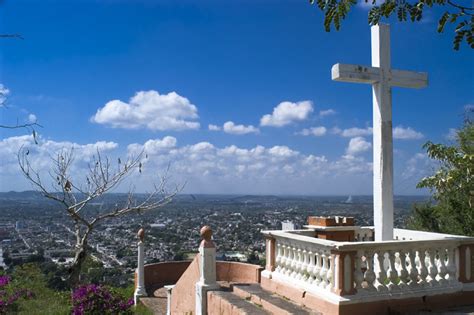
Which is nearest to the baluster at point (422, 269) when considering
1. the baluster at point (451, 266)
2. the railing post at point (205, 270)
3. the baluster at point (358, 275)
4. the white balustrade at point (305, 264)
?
the baluster at point (451, 266)

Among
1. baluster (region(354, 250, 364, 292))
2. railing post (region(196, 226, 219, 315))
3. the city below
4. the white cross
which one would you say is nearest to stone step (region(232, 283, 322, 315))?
railing post (region(196, 226, 219, 315))

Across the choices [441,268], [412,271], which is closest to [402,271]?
[412,271]

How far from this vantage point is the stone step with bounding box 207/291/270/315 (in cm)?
609

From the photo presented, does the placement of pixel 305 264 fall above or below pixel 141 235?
above

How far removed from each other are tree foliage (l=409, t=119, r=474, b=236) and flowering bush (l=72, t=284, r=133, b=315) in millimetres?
6953

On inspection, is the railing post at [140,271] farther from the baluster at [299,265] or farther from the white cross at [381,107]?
the white cross at [381,107]

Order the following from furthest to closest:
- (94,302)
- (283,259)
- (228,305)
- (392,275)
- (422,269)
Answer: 1. (94,302)
2. (283,259)
3. (228,305)
4. (422,269)
5. (392,275)

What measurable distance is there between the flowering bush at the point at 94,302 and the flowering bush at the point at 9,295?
120 centimetres

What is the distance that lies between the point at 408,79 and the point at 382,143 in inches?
53.1

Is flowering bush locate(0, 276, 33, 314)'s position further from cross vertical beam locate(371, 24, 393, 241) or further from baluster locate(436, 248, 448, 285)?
baluster locate(436, 248, 448, 285)

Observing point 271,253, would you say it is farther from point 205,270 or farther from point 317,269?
point 317,269

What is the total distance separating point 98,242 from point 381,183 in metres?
10.8

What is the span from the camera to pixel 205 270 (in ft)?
24.0

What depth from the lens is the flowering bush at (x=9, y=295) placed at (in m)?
7.50
